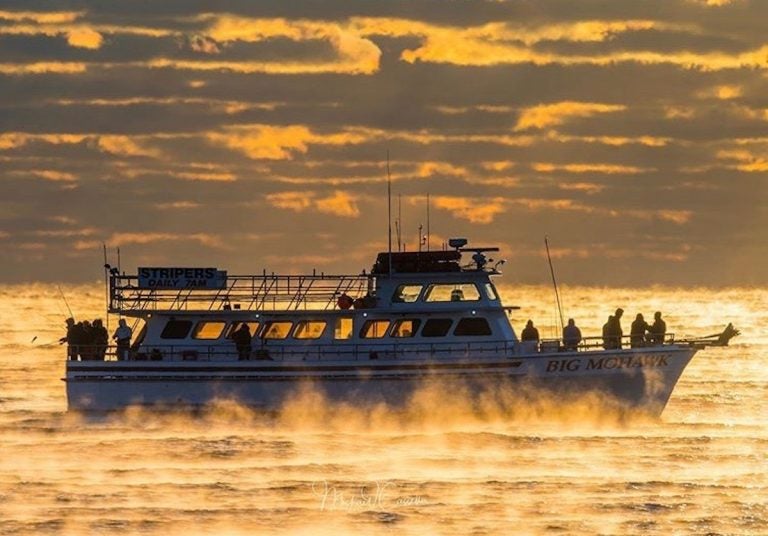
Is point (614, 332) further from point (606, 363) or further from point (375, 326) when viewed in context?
point (375, 326)

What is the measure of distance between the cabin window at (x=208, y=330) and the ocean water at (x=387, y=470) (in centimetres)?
186

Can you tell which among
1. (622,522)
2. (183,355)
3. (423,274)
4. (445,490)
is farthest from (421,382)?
(622,522)

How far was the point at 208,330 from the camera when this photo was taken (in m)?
48.5

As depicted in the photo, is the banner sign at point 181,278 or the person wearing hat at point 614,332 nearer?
the person wearing hat at point 614,332

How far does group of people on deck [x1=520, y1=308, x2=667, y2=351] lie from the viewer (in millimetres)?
47906

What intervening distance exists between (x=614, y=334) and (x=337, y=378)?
657 centimetres

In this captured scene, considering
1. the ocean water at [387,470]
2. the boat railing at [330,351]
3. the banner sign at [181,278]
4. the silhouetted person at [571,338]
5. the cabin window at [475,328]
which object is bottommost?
the ocean water at [387,470]

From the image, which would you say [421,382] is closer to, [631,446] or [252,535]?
[631,446]

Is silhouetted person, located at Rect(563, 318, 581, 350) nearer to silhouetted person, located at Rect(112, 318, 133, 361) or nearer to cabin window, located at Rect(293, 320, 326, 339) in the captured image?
cabin window, located at Rect(293, 320, 326, 339)

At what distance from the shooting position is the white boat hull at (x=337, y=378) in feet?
155

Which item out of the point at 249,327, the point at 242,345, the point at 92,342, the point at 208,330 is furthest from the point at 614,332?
the point at 92,342

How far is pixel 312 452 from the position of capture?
43125 mm

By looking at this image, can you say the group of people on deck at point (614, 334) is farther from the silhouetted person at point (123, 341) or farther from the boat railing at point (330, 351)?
the silhouetted person at point (123, 341)

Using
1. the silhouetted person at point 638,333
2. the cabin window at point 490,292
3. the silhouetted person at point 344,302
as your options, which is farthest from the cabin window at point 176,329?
the silhouetted person at point 638,333
